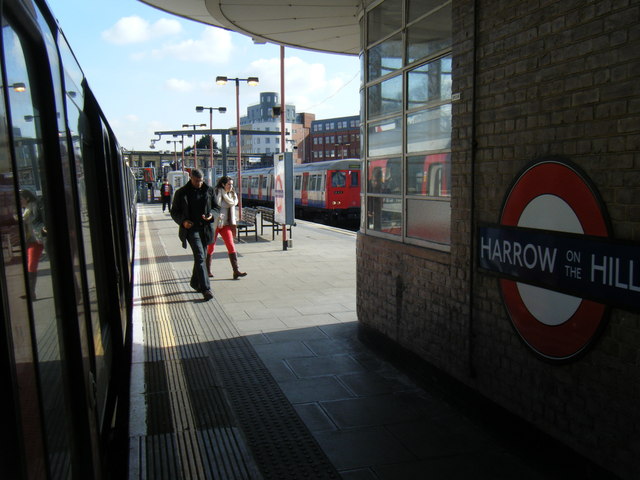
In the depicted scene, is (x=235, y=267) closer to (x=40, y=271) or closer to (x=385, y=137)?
(x=385, y=137)

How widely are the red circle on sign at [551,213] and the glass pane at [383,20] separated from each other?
8.40ft

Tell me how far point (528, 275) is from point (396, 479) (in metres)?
1.43

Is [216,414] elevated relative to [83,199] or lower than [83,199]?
lower

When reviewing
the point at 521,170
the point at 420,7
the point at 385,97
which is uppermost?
the point at 420,7

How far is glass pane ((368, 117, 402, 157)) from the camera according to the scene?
5.64m

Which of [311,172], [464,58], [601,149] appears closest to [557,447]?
[601,149]

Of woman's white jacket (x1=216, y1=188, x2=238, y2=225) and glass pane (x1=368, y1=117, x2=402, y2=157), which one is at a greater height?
glass pane (x1=368, y1=117, x2=402, y2=157)

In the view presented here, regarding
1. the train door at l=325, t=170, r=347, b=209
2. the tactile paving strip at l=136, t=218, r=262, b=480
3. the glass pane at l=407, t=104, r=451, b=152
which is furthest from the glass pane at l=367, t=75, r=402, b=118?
the train door at l=325, t=170, r=347, b=209

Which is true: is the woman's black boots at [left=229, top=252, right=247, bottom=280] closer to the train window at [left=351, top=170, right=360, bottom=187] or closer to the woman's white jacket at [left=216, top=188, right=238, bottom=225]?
the woman's white jacket at [left=216, top=188, right=238, bottom=225]

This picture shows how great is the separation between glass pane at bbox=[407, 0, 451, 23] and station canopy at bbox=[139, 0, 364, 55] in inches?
Answer: 38.9

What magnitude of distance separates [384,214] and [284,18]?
2867 millimetres

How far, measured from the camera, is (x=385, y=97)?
5.93 m

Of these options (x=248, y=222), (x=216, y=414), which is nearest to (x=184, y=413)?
(x=216, y=414)

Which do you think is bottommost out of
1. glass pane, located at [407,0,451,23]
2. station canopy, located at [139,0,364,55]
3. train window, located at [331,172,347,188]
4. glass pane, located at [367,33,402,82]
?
train window, located at [331,172,347,188]
